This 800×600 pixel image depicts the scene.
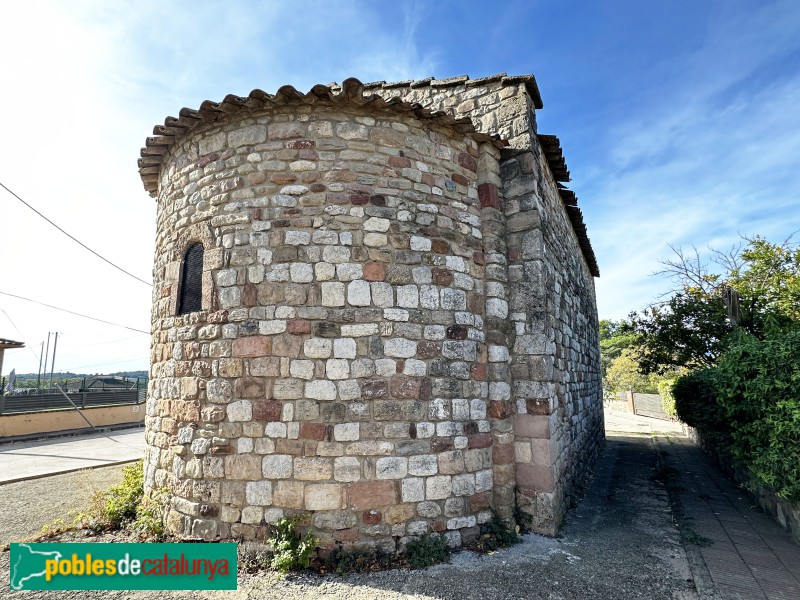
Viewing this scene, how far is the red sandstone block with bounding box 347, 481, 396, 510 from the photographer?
4055 mm

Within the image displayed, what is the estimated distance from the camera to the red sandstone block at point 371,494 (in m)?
4.05

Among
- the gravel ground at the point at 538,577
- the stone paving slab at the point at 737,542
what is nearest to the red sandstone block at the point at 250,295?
the gravel ground at the point at 538,577

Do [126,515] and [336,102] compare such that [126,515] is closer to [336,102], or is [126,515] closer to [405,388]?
[405,388]

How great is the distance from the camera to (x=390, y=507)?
4.14 metres

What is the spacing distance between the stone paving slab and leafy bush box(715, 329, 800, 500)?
0.61 m

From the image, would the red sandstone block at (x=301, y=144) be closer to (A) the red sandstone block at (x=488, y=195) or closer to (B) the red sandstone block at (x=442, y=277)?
(B) the red sandstone block at (x=442, y=277)

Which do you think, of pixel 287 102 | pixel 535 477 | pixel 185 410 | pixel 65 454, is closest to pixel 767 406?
pixel 535 477

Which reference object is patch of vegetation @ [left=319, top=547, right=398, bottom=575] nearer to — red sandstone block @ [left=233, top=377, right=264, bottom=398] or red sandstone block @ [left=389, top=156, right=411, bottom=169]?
red sandstone block @ [left=233, top=377, right=264, bottom=398]

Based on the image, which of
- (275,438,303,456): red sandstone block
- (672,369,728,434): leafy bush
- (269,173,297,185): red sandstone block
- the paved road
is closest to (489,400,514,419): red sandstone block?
(275,438,303,456): red sandstone block

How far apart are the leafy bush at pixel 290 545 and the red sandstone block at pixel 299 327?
176 cm

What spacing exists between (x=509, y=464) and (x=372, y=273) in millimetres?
2699

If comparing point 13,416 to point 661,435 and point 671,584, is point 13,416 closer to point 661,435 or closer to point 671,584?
point 671,584

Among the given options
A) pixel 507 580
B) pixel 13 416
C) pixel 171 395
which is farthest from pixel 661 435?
pixel 13 416

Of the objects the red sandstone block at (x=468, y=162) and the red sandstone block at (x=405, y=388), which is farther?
the red sandstone block at (x=468, y=162)
